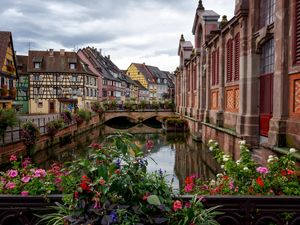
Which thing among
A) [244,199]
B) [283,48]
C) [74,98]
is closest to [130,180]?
[244,199]

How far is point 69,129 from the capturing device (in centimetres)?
2944

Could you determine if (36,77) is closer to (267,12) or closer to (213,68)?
(213,68)

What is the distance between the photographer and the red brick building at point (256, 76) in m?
8.79

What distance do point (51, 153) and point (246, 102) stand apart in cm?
1392

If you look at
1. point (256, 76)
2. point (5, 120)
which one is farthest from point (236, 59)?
point (5, 120)

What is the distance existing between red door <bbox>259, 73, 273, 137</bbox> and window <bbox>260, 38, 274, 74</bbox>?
248 mm

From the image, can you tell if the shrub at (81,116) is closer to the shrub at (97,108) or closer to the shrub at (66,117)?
the shrub at (66,117)

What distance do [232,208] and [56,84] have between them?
52705 mm

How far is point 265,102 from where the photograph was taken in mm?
11812

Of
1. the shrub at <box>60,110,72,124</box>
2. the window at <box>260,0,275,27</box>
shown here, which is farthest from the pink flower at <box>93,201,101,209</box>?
the shrub at <box>60,110,72,124</box>

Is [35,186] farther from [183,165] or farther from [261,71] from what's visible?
[183,165]

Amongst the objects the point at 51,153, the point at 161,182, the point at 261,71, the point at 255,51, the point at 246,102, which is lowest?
the point at 51,153

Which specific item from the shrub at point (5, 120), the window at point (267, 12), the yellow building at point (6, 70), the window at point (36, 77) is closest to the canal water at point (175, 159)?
the shrub at point (5, 120)

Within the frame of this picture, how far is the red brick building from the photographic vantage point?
879cm
